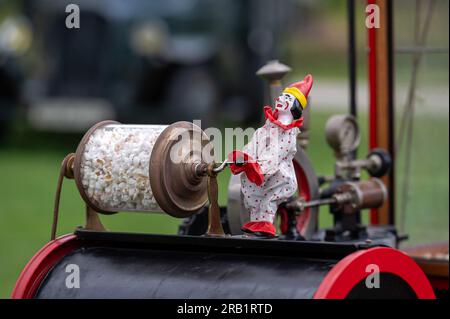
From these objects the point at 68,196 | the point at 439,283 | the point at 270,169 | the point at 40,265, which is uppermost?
the point at 270,169

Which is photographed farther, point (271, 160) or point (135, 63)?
point (135, 63)

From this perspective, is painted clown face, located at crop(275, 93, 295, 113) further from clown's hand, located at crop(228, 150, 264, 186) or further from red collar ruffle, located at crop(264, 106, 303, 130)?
clown's hand, located at crop(228, 150, 264, 186)

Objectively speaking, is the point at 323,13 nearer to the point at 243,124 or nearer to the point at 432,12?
the point at 243,124

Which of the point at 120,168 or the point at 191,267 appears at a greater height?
the point at 120,168

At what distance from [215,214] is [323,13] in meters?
23.7

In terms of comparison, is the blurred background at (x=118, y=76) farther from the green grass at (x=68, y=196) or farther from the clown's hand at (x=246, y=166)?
the clown's hand at (x=246, y=166)

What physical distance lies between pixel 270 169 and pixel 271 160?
23 mm

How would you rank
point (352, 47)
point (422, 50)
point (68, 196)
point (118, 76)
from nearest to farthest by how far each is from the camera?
point (352, 47)
point (422, 50)
point (68, 196)
point (118, 76)

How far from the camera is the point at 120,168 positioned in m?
2.53

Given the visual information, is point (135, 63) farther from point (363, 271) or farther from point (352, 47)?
point (363, 271)

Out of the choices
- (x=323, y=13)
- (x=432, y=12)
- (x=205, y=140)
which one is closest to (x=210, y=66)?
(x=432, y=12)

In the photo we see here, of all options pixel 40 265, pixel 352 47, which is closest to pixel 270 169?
pixel 40 265

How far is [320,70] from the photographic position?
20.6m

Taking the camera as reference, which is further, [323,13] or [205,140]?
[323,13]
